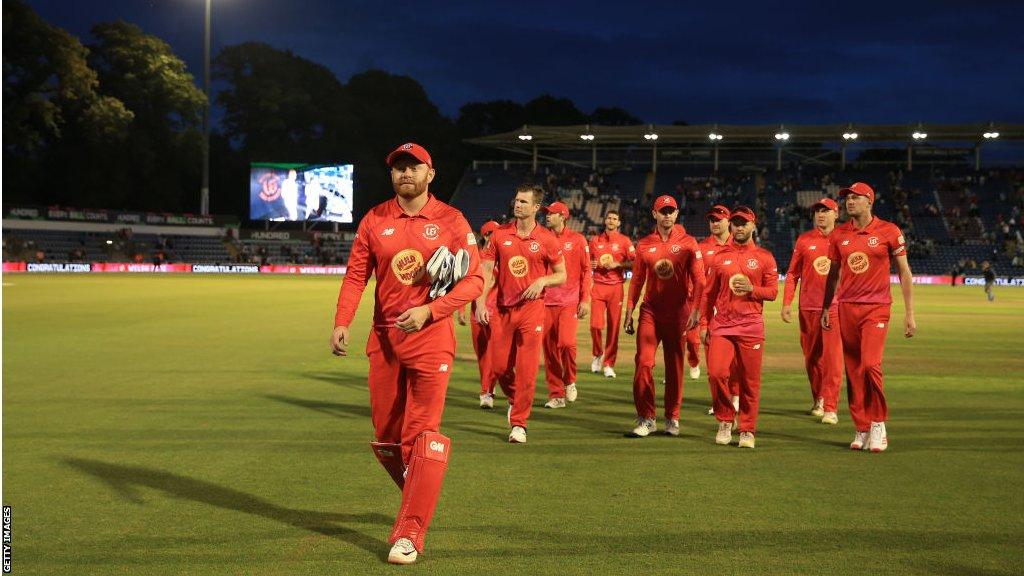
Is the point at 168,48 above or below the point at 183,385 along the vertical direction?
above

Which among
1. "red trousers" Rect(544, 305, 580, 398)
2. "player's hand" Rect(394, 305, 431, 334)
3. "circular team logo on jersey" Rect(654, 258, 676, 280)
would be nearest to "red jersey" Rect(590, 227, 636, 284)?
"red trousers" Rect(544, 305, 580, 398)

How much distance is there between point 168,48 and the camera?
2889 inches

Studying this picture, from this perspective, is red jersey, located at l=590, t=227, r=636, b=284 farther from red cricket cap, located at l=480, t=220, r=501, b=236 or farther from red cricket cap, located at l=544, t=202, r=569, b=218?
red cricket cap, located at l=480, t=220, r=501, b=236

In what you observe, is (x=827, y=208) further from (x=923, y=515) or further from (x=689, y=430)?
(x=923, y=515)

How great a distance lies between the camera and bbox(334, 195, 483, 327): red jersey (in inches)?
218

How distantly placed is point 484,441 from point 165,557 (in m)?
4.12

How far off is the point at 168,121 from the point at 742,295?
71800 mm

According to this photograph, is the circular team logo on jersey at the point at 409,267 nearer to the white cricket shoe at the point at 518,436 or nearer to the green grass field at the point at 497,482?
the green grass field at the point at 497,482

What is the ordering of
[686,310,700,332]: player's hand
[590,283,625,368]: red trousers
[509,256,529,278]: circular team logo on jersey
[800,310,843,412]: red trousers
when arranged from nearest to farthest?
1. [686,310,700,332]: player's hand
2. [509,256,529,278]: circular team logo on jersey
3. [800,310,843,412]: red trousers
4. [590,283,625,368]: red trousers

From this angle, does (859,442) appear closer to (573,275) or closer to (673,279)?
(673,279)

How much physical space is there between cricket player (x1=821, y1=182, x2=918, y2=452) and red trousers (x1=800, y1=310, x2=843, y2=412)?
1.06m

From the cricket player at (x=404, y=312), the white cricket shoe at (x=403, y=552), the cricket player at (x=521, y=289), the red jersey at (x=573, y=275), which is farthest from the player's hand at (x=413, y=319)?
the red jersey at (x=573, y=275)

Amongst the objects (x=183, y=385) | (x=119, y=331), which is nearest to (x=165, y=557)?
(x=183, y=385)

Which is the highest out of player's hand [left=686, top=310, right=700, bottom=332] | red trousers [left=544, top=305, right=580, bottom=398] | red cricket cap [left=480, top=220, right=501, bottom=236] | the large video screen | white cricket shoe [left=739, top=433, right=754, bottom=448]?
the large video screen
